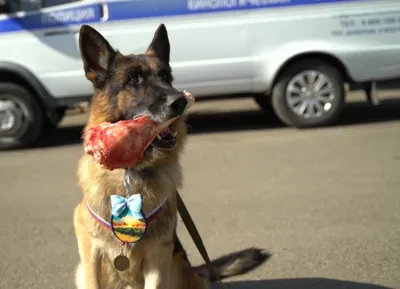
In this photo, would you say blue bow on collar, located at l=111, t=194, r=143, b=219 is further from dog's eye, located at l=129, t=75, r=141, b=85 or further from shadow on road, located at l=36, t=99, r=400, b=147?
shadow on road, located at l=36, t=99, r=400, b=147

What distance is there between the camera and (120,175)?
338 centimetres

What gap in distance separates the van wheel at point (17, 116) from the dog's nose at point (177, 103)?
6.03 meters

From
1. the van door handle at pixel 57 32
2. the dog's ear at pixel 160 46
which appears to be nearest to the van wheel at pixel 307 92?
the van door handle at pixel 57 32

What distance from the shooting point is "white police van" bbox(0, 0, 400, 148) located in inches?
347

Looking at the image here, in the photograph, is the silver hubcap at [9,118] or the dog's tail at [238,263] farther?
the silver hubcap at [9,118]

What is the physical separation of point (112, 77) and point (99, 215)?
819 mm

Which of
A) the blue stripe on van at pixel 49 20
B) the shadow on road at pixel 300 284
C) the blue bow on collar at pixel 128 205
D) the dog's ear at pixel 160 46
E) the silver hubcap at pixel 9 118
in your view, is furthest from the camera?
the silver hubcap at pixel 9 118

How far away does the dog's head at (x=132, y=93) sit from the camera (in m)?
3.36

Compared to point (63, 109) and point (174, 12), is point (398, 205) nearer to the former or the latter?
point (174, 12)

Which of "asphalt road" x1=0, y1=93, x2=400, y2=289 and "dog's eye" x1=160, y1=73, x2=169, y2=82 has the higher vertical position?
"dog's eye" x1=160, y1=73, x2=169, y2=82

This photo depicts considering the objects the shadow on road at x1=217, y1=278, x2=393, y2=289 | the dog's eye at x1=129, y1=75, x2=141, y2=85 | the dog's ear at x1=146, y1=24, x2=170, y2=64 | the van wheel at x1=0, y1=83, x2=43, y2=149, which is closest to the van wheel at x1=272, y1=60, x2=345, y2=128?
the van wheel at x1=0, y1=83, x2=43, y2=149

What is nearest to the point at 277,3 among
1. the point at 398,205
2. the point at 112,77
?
the point at 398,205

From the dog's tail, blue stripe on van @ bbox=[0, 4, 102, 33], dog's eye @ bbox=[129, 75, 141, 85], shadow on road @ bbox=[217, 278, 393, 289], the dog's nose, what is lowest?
shadow on road @ bbox=[217, 278, 393, 289]

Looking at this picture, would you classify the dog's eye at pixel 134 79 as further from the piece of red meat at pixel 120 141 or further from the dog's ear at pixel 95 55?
the piece of red meat at pixel 120 141
